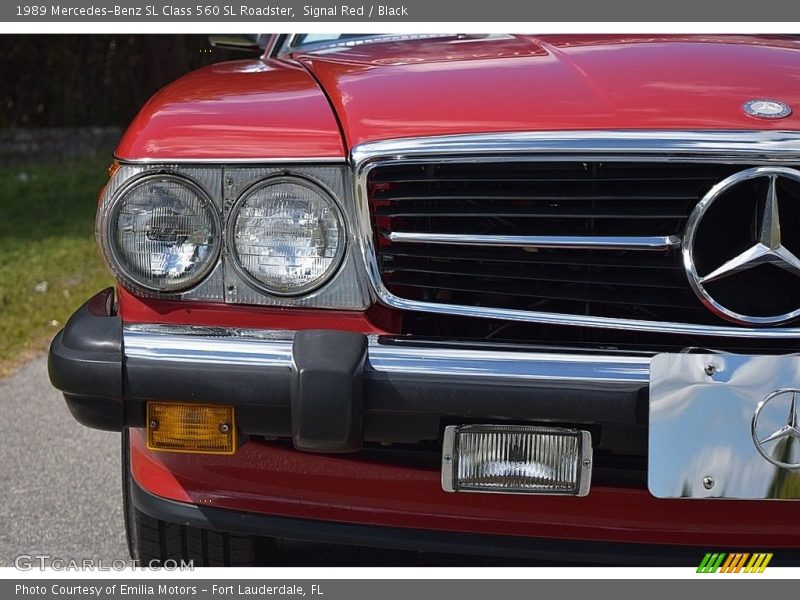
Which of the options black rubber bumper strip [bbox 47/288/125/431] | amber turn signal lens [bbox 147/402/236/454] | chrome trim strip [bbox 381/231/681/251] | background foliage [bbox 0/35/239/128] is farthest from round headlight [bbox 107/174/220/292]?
background foliage [bbox 0/35/239/128]

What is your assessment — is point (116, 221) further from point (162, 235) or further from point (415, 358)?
point (415, 358)

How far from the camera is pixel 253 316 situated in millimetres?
1955

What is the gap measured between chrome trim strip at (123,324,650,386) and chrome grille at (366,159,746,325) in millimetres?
159

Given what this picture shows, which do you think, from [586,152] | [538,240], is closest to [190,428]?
[538,240]

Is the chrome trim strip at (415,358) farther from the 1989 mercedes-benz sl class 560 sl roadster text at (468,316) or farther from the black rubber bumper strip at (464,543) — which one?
the black rubber bumper strip at (464,543)

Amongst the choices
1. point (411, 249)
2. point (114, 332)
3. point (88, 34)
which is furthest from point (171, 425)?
point (88, 34)

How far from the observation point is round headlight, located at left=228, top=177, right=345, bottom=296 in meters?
1.94

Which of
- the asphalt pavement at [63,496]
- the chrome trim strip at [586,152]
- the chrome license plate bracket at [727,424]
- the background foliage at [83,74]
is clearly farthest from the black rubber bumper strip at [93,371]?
the background foliage at [83,74]

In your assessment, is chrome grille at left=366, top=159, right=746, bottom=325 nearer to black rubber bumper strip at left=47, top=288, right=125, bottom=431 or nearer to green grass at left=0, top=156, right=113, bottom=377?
black rubber bumper strip at left=47, top=288, right=125, bottom=431

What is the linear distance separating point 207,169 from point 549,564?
1382 millimetres

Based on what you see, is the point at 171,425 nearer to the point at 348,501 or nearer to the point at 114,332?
the point at 114,332

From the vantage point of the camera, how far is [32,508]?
9.80 feet

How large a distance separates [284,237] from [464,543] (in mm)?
674

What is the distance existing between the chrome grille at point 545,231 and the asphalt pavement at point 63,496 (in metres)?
0.94
